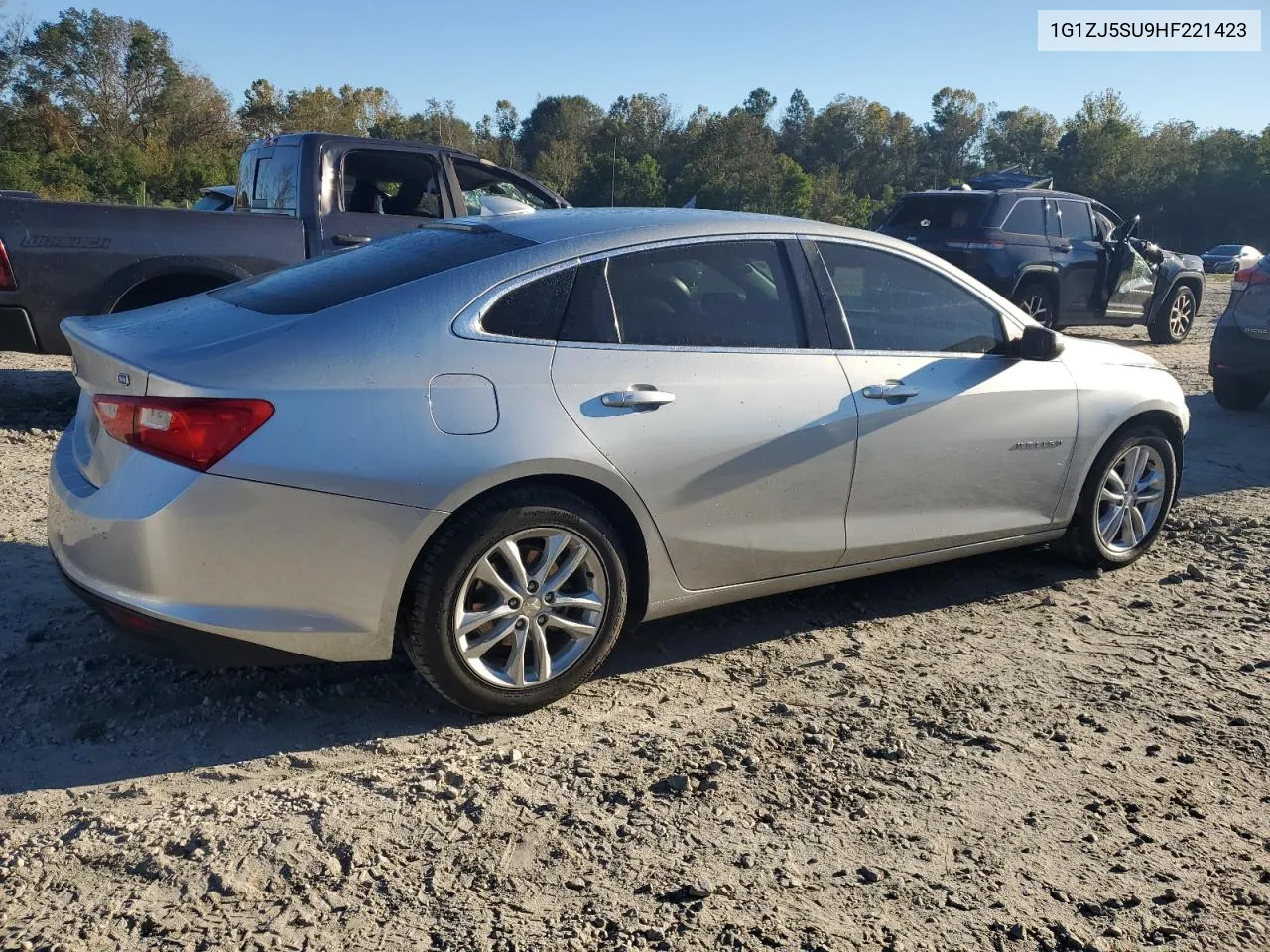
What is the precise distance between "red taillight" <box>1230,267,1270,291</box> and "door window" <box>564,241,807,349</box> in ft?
21.1

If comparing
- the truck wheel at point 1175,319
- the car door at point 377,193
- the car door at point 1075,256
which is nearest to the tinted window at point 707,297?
the car door at point 377,193

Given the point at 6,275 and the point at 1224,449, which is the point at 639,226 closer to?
the point at 6,275

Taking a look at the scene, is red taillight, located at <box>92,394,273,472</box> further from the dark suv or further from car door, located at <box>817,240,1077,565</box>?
the dark suv

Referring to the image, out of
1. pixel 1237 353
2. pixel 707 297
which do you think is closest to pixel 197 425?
pixel 707 297

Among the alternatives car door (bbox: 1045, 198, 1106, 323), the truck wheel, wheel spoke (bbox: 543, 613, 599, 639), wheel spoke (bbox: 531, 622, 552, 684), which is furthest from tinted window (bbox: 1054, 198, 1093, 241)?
wheel spoke (bbox: 531, 622, 552, 684)

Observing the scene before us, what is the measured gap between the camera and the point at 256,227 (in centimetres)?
714

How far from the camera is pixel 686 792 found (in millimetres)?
3146

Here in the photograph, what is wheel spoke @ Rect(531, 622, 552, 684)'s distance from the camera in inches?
139

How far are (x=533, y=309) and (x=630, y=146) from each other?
51879 mm

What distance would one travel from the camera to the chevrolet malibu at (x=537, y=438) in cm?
309

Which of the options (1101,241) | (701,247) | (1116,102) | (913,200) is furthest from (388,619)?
(1116,102)

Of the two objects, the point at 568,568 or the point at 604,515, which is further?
the point at 604,515

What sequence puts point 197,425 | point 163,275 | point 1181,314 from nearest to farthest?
point 197,425 < point 163,275 < point 1181,314

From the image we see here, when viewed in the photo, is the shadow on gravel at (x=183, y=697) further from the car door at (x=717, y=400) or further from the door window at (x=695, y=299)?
the door window at (x=695, y=299)
